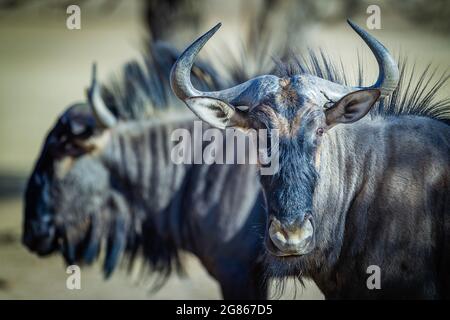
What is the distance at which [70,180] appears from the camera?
5.27 metres

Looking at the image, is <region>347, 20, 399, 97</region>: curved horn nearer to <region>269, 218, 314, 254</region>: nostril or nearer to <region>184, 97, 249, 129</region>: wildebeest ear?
<region>184, 97, 249, 129</region>: wildebeest ear

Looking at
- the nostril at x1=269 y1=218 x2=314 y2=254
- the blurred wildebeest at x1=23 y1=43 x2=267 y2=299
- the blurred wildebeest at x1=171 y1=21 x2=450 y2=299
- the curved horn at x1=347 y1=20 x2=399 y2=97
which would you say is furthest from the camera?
the blurred wildebeest at x1=23 y1=43 x2=267 y2=299

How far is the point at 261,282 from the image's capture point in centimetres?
451

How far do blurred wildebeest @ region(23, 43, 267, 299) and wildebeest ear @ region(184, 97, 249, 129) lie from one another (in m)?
1.21

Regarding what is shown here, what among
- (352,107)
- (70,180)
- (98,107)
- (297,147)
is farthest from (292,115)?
(70,180)

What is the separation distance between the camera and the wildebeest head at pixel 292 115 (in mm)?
3424

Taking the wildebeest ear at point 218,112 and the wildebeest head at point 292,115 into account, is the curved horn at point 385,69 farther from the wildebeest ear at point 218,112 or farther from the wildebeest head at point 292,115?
the wildebeest ear at point 218,112

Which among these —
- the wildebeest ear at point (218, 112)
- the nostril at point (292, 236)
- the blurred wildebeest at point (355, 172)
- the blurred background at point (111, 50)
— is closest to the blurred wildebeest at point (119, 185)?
the blurred background at point (111, 50)

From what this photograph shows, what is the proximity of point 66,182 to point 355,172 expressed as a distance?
7.76 ft

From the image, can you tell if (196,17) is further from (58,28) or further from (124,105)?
(58,28)

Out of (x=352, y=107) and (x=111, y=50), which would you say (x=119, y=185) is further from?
(x=111, y=50)

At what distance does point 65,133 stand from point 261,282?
193 centimetres

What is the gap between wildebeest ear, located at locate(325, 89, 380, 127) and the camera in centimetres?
361

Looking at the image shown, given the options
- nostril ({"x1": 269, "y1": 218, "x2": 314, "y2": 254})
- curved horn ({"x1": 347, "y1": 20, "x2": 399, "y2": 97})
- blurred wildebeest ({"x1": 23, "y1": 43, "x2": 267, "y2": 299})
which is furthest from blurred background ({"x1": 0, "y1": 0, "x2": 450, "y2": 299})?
nostril ({"x1": 269, "y1": 218, "x2": 314, "y2": 254})
